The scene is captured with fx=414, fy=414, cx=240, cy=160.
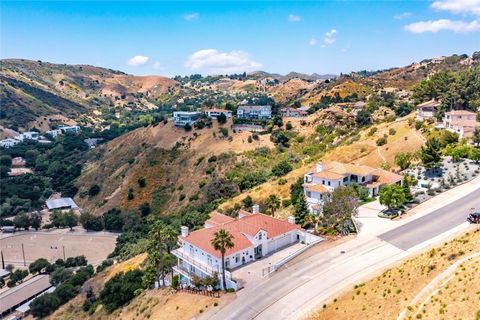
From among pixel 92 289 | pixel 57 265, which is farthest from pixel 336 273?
pixel 57 265

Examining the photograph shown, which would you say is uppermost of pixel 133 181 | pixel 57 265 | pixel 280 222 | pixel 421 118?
pixel 421 118

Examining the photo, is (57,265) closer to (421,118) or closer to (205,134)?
(205,134)

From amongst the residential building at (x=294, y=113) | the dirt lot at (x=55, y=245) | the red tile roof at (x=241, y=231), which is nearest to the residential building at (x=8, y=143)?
the dirt lot at (x=55, y=245)

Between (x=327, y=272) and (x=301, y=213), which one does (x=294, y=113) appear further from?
(x=327, y=272)

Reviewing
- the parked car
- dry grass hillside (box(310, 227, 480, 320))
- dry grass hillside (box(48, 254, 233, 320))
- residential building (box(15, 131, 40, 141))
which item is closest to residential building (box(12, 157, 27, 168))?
residential building (box(15, 131, 40, 141))

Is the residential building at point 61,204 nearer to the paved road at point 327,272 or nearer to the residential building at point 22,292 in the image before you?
the residential building at point 22,292
